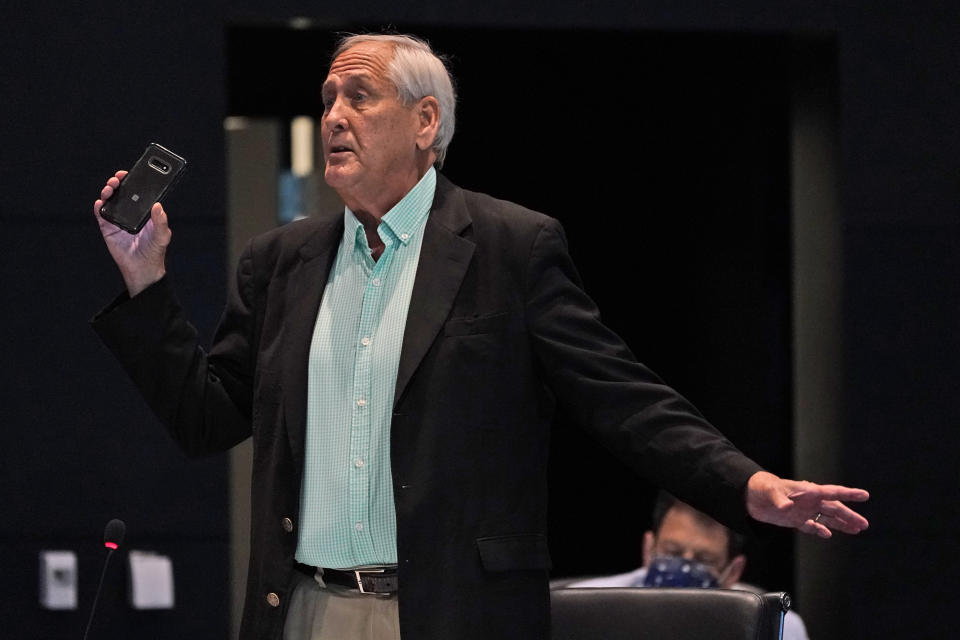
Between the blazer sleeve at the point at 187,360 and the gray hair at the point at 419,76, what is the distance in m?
0.39

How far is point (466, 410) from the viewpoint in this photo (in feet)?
7.50

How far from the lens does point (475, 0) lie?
13.9ft

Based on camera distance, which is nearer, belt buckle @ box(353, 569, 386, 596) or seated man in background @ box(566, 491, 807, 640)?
belt buckle @ box(353, 569, 386, 596)

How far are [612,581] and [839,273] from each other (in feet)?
3.91

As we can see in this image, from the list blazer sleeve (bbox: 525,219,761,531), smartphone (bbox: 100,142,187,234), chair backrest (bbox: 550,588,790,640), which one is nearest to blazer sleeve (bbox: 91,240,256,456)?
smartphone (bbox: 100,142,187,234)

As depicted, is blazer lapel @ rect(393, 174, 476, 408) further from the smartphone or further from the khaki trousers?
the smartphone

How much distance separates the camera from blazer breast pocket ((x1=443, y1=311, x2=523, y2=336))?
91.4 inches

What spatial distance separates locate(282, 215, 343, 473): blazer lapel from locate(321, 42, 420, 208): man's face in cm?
8

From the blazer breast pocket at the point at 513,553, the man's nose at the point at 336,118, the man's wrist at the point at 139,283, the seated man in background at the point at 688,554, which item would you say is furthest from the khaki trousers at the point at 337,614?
the seated man in background at the point at 688,554

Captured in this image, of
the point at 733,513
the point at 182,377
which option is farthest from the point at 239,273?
the point at 733,513

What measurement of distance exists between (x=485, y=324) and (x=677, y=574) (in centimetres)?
180

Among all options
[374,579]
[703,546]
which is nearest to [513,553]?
[374,579]

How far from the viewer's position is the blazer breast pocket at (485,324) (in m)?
2.32

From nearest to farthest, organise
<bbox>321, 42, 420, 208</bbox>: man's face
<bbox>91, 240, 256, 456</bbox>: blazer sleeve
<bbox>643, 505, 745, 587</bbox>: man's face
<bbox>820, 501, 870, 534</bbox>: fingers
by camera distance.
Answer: <bbox>820, 501, 870, 534</bbox>: fingers
<bbox>91, 240, 256, 456</bbox>: blazer sleeve
<bbox>321, 42, 420, 208</bbox>: man's face
<bbox>643, 505, 745, 587</bbox>: man's face
